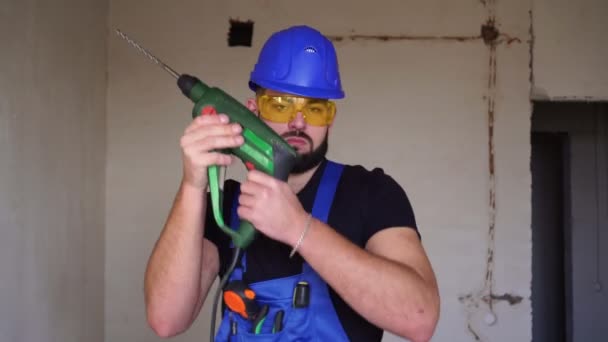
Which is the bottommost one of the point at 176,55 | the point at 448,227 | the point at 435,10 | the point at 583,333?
Answer: the point at 583,333

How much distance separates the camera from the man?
1047 mm

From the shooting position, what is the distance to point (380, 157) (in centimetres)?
286

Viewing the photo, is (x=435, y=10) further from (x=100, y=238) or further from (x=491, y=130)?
(x=100, y=238)

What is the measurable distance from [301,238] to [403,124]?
1.92m

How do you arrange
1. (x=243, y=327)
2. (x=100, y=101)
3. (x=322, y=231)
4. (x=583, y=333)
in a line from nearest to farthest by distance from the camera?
(x=322, y=231) → (x=243, y=327) → (x=100, y=101) → (x=583, y=333)

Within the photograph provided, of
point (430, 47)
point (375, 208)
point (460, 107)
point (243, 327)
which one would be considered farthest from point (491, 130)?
point (243, 327)

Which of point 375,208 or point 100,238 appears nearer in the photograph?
point 375,208

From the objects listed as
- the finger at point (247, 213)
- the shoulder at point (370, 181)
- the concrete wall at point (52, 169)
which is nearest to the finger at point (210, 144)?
the finger at point (247, 213)

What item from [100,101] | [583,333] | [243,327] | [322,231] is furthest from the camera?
[583,333]

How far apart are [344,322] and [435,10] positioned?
2.06 metres

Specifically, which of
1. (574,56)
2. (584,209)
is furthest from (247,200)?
(584,209)

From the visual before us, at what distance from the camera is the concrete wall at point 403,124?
2812mm

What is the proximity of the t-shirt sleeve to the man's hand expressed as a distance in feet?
0.77

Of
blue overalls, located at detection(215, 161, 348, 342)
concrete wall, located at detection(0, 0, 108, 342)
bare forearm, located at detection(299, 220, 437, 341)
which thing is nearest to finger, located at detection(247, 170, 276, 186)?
bare forearm, located at detection(299, 220, 437, 341)
